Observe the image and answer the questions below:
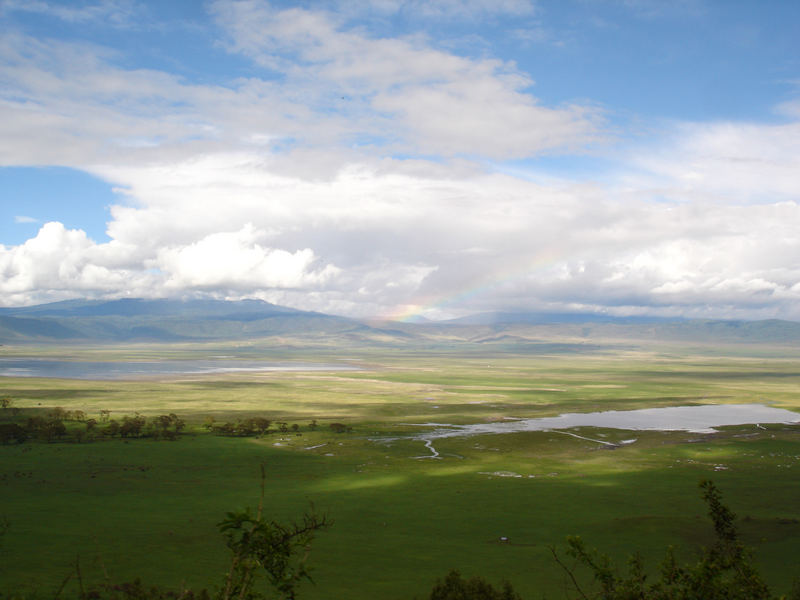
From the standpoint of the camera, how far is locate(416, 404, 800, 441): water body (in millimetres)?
129625

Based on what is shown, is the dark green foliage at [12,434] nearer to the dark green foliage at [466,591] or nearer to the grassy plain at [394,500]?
the grassy plain at [394,500]

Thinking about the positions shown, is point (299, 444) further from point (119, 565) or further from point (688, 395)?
point (688, 395)

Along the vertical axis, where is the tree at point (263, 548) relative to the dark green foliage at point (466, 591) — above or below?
above

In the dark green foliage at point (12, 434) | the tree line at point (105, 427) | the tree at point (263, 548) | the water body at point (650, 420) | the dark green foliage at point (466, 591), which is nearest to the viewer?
the tree at point (263, 548)

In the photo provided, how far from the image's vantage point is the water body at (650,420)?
12962 cm

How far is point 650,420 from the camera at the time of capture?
146 m

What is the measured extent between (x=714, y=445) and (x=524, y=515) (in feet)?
207

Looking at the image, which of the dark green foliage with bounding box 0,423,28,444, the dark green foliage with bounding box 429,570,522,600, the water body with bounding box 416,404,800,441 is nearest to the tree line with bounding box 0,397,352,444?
the dark green foliage with bounding box 0,423,28,444

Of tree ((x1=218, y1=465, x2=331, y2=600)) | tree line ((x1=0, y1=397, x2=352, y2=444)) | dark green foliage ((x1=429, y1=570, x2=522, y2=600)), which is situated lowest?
tree line ((x1=0, y1=397, x2=352, y2=444))

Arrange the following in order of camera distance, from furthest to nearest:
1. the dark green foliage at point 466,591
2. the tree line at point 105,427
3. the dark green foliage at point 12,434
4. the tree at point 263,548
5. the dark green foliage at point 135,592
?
the tree line at point 105,427
the dark green foliage at point 12,434
the dark green foliage at point 135,592
the dark green foliage at point 466,591
the tree at point 263,548

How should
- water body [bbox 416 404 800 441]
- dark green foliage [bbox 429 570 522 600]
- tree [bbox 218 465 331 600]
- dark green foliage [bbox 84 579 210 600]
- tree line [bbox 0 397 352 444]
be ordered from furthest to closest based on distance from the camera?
water body [bbox 416 404 800 441], tree line [bbox 0 397 352 444], dark green foliage [bbox 84 579 210 600], dark green foliage [bbox 429 570 522 600], tree [bbox 218 465 331 600]

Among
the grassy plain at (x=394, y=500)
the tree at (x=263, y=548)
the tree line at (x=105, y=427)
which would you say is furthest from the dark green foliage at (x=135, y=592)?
the tree line at (x=105, y=427)

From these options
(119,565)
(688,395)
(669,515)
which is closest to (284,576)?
(119,565)

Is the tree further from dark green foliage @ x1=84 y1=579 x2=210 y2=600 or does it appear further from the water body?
the water body
